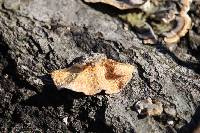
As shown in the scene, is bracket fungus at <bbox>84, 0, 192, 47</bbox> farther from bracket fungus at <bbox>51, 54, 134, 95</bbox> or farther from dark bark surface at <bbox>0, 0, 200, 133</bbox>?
bracket fungus at <bbox>51, 54, 134, 95</bbox>

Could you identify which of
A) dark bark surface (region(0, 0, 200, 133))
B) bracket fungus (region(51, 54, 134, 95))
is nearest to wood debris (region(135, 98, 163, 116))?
dark bark surface (region(0, 0, 200, 133))

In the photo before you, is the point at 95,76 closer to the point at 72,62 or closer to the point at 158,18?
the point at 72,62

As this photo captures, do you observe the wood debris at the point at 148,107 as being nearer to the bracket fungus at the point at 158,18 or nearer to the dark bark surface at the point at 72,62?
the dark bark surface at the point at 72,62

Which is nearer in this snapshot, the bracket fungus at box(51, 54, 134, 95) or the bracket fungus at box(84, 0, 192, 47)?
the bracket fungus at box(51, 54, 134, 95)

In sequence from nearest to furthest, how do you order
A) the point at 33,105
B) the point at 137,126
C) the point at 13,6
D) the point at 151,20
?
the point at 137,126 < the point at 33,105 < the point at 13,6 < the point at 151,20

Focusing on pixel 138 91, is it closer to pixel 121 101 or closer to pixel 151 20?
pixel 121 101

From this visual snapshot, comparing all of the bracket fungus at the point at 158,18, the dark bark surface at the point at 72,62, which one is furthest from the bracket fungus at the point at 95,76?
the bracket fungus at the point at 158,18

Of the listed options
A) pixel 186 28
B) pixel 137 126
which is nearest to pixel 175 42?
pixel 186 28
